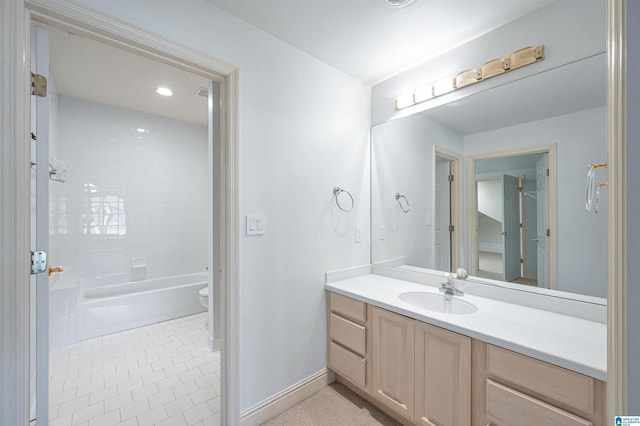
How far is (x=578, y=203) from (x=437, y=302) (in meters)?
0.94

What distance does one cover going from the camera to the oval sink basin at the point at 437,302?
5.44ft

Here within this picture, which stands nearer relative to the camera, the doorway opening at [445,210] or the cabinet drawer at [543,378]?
the cabinet drawer at [543,378]

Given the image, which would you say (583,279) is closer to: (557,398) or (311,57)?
(557,398)

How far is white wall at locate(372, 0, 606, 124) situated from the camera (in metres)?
1.32

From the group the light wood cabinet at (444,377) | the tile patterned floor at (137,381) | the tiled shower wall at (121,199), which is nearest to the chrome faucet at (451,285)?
the light wood cabinet at (444,377)

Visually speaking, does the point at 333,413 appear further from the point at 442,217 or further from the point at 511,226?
the point at 511,226

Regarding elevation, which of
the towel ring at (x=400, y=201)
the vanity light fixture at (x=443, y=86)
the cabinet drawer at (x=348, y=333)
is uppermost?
the vanity light fixture at (x=443, y=86)

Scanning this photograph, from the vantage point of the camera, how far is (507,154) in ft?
5.48

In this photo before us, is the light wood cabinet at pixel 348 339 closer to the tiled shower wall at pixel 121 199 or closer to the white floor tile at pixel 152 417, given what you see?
the white floor tile at pixel 152 417

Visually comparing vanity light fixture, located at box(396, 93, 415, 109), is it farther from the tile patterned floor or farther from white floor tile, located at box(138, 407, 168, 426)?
white floor tile, located at box(138, 407, 168, 426)

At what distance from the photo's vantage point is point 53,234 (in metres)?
2.74

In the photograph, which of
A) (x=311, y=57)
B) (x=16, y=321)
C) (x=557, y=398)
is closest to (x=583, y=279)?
(x=557, y=398)

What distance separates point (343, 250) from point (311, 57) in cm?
148

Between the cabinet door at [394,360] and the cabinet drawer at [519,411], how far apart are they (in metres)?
0.40
